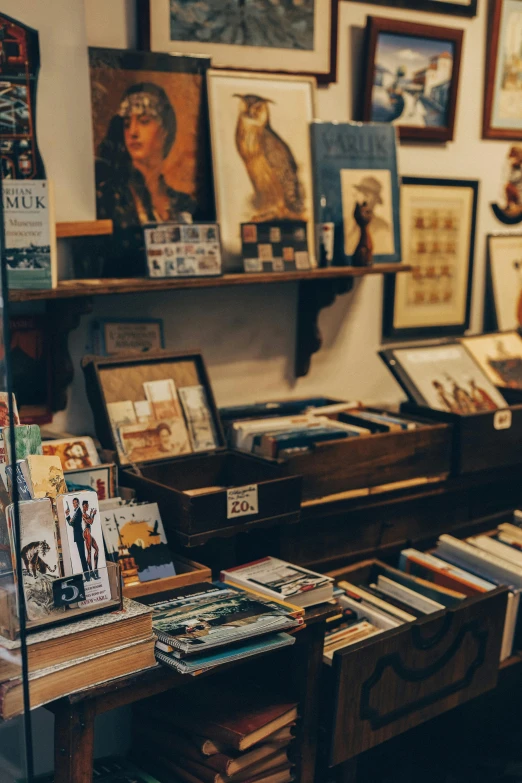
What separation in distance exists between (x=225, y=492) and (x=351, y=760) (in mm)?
752

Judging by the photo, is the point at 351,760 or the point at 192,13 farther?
the point at 192,13

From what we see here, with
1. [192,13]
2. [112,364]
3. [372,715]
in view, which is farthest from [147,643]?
[192,13]

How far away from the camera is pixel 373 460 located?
2.52 metres

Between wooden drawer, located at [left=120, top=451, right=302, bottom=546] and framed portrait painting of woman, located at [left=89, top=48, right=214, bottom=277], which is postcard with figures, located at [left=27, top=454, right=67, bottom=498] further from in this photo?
framed portrait painting of woman, located at [left=89, top=48, right=214, bottom=277]

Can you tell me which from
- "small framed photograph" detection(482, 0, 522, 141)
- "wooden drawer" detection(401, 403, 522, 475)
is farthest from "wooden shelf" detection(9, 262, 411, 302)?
"small framed photograph" detection(482, 0, 522, 141)

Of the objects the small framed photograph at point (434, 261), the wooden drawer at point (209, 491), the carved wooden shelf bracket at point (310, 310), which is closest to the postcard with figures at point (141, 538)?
the wooden drawer at point (209, 491)

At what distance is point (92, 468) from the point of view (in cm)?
210

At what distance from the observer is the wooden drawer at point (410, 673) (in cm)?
205

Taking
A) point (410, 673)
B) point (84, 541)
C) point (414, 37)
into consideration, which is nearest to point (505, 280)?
point (414, 37)

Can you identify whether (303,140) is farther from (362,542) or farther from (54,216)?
(362,542)

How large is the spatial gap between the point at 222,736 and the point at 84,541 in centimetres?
73

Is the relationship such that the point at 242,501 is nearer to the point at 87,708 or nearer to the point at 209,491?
the point at 209,491

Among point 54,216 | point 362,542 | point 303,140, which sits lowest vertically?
point 362,542

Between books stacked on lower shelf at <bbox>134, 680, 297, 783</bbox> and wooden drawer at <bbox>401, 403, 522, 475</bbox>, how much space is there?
1.01m
